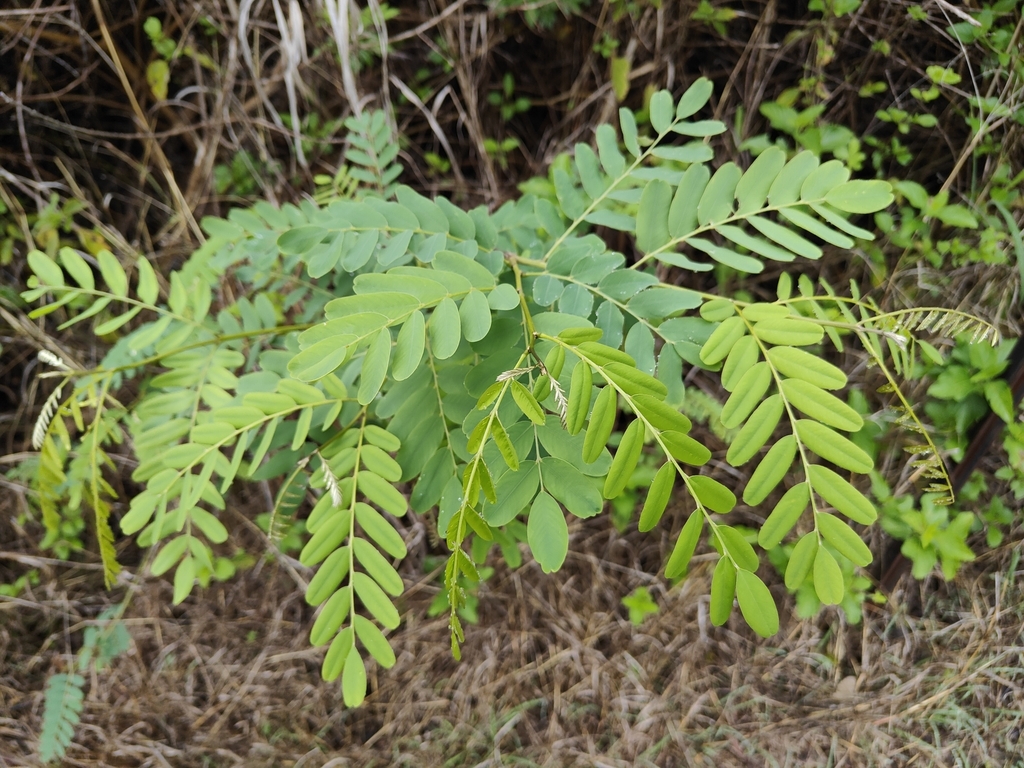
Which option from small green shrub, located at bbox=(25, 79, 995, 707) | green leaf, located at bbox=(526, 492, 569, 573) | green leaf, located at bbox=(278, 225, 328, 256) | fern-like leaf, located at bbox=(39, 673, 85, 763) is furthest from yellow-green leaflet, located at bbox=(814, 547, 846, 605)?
fern-like leaf, located at bbox=(39, 673, 85, 763)

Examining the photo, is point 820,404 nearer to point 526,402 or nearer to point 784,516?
point 784,516

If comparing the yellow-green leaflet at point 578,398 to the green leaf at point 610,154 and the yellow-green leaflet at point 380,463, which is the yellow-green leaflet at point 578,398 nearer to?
the yellow-green leaflet at point 380,463

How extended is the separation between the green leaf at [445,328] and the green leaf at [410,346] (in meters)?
0.02

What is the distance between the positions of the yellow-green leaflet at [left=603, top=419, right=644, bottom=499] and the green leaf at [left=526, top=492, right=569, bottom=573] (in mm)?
79

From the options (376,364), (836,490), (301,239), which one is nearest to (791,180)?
(836,490)

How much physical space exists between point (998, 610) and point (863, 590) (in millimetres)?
316

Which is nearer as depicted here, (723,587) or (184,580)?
(723,587)

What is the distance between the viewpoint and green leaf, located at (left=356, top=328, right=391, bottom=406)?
72 centimetres

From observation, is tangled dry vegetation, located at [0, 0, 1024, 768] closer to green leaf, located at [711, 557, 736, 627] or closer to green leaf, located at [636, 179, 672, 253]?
green leaf, located at [636, 179, 672, 253]

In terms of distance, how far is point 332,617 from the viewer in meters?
0.82

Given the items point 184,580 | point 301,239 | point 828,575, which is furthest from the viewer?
point 184,580

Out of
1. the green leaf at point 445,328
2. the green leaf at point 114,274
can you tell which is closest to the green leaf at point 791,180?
the green leaf at point 445,328

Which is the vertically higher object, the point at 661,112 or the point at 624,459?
the point at 661,112

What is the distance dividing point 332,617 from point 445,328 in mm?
462
